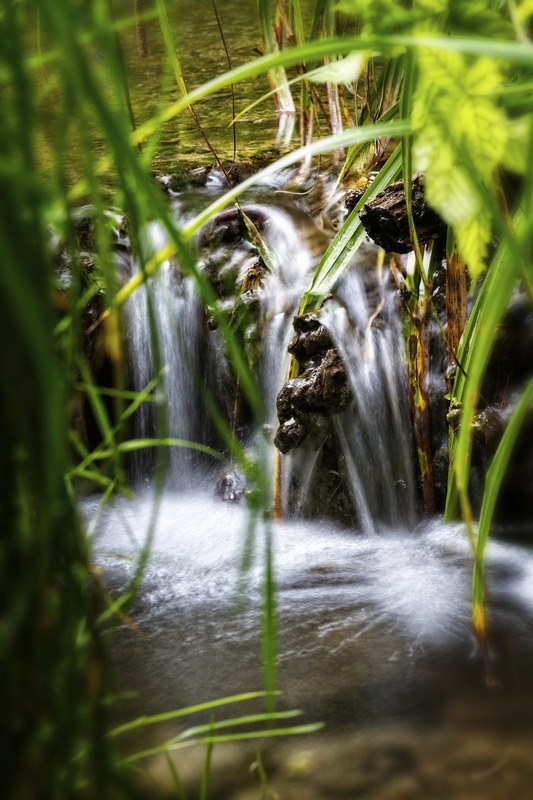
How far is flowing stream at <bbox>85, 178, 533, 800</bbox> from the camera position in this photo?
1.54m

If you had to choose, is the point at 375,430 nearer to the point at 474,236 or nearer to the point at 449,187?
the point at 474,236

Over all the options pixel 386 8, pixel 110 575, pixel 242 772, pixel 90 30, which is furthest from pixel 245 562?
pixel 110 575

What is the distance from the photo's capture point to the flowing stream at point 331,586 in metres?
1.54

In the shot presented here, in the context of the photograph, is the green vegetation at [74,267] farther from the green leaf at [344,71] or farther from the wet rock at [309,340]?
the wet rock at [309,340]

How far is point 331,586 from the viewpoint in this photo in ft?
7.27

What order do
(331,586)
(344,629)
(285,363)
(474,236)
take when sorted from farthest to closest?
(285,363) < (331,586) < (344,629) < (474,236)

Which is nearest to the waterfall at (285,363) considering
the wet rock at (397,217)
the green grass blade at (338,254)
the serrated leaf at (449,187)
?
the green grass blade at (338,254)

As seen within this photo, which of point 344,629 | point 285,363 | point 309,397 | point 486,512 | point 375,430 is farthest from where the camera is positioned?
point 285,363

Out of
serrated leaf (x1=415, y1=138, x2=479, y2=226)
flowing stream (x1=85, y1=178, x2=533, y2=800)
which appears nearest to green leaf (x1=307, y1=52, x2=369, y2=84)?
serrated leaf (x1=415, y1=138, x2=479, y2=226)

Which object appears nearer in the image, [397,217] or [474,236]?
[474,236]

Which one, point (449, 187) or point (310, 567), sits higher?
point (449, 187)

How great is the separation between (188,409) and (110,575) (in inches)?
35.5

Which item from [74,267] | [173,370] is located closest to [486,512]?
[74,267]

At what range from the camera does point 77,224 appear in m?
3.29
